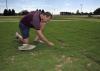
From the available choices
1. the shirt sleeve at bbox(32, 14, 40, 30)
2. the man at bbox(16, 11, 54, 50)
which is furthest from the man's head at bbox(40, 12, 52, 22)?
the shirt sleeve at bbox(32, 14, 40, 30)

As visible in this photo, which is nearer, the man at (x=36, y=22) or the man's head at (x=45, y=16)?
the man at (x=36, y=22)

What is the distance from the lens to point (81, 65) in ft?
19.2

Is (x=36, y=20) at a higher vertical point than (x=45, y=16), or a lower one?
lower

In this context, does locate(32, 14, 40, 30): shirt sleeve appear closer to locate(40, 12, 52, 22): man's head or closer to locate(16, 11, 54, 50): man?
locate(16, 11, 54, 50): man

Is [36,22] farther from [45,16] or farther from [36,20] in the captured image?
[45,16]

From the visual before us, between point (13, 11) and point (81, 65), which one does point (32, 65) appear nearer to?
point (81, 65)

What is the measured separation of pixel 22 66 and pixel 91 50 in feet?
8.42

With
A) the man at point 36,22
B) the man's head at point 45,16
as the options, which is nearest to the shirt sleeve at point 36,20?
the man at point 36,22

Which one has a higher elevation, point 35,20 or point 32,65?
point 35,20

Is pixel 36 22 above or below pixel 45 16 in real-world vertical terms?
below

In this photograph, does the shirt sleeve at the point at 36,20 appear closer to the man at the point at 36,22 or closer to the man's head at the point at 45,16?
the man at the point at 36,22

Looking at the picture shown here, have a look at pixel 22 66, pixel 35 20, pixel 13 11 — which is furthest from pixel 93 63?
pixel 13 11

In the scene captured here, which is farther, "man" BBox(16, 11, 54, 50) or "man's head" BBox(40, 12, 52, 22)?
"man's head" BBox(40, 12, 52, 22)

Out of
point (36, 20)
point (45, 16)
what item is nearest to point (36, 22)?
point (36, 20)
